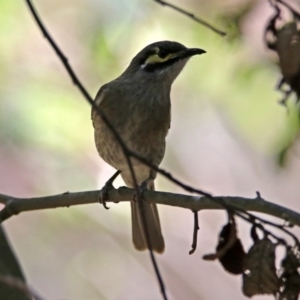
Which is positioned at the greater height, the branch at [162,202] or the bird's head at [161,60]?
the bird's head at [161,60]

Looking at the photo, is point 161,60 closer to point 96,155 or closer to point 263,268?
point 96,155

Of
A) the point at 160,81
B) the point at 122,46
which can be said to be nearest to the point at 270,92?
the point at 160,81

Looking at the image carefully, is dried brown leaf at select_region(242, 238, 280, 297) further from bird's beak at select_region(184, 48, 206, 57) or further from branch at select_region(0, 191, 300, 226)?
bird's beak at select_region(184, 48, 206, 57)

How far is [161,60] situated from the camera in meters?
4.42

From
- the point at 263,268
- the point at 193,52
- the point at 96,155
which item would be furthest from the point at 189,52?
the point at 96,155

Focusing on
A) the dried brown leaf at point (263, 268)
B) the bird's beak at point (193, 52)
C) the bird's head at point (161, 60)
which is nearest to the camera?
the dried brown leaf at point (263, 268)

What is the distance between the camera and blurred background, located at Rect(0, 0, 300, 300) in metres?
4.91

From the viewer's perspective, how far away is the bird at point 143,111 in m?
4.38

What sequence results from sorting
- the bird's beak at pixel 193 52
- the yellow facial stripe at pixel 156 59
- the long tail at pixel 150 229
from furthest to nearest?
the long tail at pixel 150 229, the yellow facial stripe at pixel 156 59, the bird's beak at pixel 193 52

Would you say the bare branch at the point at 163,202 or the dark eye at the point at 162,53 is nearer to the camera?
the bare branch at the point at 163,202

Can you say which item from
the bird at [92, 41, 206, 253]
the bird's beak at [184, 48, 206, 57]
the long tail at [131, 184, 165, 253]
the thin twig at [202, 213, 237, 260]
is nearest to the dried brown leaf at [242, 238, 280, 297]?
the thin twig at [202, 213, 237, 260]

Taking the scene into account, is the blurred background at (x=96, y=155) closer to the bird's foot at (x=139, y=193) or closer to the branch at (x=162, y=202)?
the bird's foot at (x=139, y=193)

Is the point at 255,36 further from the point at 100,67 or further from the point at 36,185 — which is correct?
the point at 36,185

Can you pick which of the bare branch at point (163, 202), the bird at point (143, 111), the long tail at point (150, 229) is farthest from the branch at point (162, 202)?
the long tail at point (150, 229)
